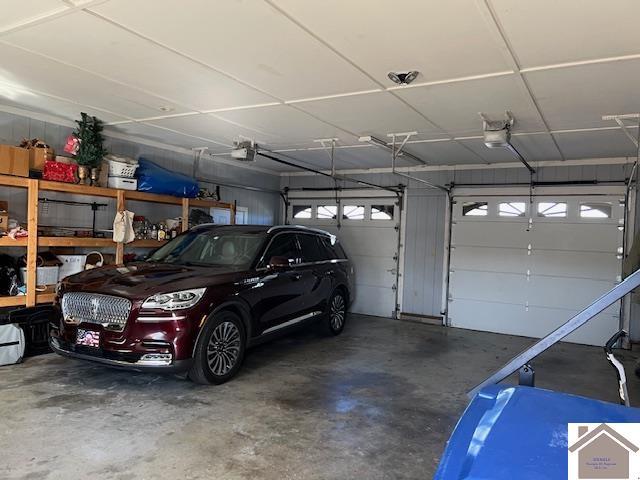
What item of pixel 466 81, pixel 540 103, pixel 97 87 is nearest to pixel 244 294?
pixel 97 87

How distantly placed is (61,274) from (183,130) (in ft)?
7.69

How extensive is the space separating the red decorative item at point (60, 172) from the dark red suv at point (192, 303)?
1.31 m

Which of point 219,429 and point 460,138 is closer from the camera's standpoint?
point 219,429

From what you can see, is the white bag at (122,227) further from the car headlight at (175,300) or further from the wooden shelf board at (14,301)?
the car headlight at (175,300)

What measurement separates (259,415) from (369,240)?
18.2 ft

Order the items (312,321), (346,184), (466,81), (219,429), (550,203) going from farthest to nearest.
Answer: (346,184) < (550,203) < (312,321) < (466,81) < (219,429)

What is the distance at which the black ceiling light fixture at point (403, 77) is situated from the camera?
3547 mm

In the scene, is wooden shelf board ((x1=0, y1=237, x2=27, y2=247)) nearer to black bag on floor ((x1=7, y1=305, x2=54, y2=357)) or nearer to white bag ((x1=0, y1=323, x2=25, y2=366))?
black bag on floor ((x1=7, y1=305, x2=54, y2=357))

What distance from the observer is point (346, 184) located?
357 inches

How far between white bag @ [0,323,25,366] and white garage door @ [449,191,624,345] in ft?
20.6

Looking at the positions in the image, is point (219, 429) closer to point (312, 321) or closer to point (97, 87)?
point (312, 321)

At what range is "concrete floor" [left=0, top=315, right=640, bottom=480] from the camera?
112 inches

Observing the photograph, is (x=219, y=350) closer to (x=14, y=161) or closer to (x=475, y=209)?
(x=14, y=161)

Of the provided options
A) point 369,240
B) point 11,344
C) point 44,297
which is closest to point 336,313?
point 369,240
